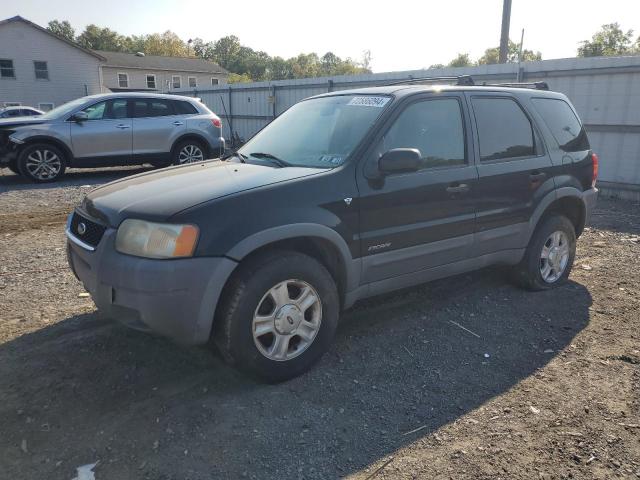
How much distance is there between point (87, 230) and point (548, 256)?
4092mm

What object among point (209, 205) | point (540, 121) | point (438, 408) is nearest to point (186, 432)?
point (209, 205)

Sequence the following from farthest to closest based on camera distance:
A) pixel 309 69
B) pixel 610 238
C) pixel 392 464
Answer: pixel 309 69 < pixel 610 238 < pixel 392 464

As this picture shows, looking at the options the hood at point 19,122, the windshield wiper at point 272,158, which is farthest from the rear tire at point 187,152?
the windshield wiper at point 272,158

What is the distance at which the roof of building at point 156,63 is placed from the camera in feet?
160

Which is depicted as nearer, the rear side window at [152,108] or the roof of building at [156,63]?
the rear side window at [152,108]

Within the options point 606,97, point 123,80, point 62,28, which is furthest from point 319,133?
point 62,28

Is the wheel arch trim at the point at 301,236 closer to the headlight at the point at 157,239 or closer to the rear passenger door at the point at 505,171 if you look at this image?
the headlight at the point at 157,239

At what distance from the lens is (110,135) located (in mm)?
11109

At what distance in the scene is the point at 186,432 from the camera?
114 inches

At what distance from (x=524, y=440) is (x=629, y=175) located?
8.72 meters

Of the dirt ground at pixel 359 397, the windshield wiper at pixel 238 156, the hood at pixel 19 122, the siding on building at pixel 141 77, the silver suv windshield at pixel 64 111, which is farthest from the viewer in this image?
the siding on building at pixel 141 77

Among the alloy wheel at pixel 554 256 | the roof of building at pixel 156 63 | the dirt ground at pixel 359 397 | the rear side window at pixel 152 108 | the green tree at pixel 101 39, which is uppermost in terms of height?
the green tree at pixel 101 39

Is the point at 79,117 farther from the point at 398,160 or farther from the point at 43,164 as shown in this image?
the point at 398,160

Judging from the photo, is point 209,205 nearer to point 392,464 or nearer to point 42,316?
point 392,464
